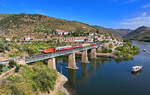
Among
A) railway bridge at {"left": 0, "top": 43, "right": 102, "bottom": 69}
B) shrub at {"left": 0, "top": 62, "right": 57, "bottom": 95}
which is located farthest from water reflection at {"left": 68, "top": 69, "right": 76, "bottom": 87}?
shrub at {"left": 0, "top": 62, "right": 57, "bottom": 95}

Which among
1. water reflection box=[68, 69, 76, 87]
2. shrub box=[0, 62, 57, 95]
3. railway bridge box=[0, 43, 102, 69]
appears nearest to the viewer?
shrub box=[0, 62, 57, 95]

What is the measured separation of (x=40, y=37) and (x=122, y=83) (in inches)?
3835

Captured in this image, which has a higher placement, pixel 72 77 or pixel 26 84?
pixel 26 84

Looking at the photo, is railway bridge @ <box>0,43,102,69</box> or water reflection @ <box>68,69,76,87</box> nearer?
railway bridge @ <box>0,43,102,69</box>

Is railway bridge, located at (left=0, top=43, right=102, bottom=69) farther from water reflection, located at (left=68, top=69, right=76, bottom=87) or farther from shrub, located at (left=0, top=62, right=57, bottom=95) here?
shrub, located at (left=0, top=62, right=57, bottom=95)

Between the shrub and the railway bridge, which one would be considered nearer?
the shrub

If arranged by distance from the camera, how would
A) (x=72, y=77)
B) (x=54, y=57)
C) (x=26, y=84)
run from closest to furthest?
(x=26, y=84) < (x=72, y=77) < (x=54, y=57)

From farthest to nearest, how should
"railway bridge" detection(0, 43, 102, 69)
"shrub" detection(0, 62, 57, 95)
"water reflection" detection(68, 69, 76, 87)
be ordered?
1. "water reflection" detection(68, 69, 76, 87)
2. "railway bridge" detection(0, 43, 102, 69)
3. "shrub" detection(0, 62, 57, 95)

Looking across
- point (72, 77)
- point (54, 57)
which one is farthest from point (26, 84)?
point (54, 57)

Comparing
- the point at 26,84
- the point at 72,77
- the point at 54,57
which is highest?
the point at 54,57

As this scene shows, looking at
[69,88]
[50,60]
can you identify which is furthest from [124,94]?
[50,60]

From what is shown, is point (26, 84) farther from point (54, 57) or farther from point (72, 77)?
point (54, 57)

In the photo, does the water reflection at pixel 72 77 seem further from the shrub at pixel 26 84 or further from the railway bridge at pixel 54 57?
the shrub at pixel 26 84

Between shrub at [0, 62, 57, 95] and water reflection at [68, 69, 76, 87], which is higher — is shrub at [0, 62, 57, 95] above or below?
above
